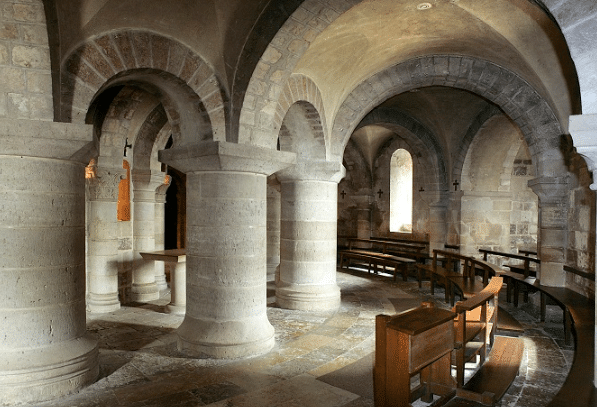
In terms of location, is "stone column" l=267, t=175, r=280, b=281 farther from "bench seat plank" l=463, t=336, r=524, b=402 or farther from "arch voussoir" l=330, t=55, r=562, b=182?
"bench seat plank" l=463, t=336, r=524, b=402

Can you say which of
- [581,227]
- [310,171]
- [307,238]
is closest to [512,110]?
[581,227]

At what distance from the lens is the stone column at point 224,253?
482cm

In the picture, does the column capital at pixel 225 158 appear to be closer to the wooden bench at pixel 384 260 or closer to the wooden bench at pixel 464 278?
the wooden bench at pixel 464 278

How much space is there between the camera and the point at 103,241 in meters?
6.96

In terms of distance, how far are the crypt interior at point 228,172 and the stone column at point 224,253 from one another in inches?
0.8

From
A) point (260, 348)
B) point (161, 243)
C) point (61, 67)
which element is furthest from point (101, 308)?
point (61, 67)

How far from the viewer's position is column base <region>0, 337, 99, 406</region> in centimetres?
355

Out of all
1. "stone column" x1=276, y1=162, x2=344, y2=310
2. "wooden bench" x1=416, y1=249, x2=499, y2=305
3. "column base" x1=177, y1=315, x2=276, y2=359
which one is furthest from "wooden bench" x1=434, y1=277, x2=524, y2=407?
"stone column" x1=276, y1=162, x2=344, y2=310

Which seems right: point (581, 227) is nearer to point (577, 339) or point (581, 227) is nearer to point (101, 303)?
point (577, 339)

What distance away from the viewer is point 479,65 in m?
7.57

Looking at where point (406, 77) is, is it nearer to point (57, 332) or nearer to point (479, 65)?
point (479, 65)

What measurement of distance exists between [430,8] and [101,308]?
20.2 feet

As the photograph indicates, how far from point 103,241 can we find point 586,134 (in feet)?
20.9

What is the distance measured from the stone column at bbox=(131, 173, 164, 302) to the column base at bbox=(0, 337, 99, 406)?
3820 millimetres
